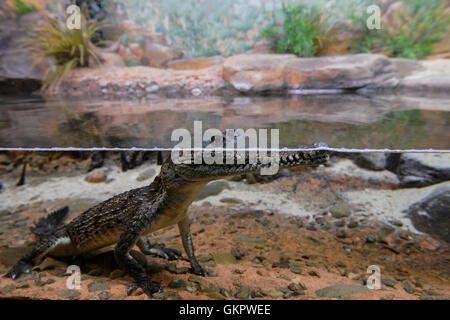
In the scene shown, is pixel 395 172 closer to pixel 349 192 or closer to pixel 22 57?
pixel 349 192

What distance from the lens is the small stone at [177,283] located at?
6.02ft

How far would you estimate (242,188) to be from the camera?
413 centimetres

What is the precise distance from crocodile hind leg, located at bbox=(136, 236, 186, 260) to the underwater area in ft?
0.04

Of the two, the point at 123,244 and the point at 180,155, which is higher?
the point at 180,155

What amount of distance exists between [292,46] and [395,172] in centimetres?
247

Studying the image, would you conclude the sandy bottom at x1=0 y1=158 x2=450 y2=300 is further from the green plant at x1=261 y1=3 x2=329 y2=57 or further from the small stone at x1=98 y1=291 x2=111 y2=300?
the green plant at x1=261 y1=3 x2=329 y2=57

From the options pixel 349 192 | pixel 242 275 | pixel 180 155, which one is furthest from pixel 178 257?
pixel 349 192

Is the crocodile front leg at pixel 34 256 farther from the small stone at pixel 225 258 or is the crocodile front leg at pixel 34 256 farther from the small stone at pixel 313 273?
the small stone at pixel 313 273

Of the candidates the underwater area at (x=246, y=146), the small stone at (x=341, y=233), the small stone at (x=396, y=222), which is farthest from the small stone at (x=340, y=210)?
the small stone at (x=396, y=222)

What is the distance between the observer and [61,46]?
342 centimetres

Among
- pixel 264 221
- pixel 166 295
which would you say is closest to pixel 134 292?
pixel 166 295

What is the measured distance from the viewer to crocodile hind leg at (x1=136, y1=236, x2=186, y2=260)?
240cm

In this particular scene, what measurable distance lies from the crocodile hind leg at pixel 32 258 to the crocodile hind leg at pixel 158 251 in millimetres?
656
